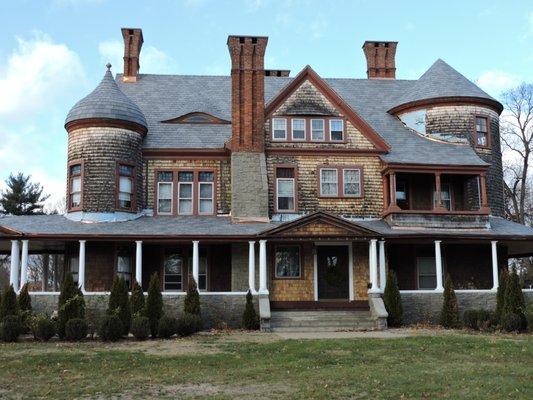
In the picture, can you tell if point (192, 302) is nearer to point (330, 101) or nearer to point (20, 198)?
point (330, 101)

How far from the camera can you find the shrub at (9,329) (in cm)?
1720

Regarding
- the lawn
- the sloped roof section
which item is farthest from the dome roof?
the sloped roof section

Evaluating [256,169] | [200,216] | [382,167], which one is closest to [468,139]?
[382,167]

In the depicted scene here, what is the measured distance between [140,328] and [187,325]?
1.58 m

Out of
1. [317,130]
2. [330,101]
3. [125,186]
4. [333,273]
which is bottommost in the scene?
[333,273]

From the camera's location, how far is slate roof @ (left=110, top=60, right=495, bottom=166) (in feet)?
87.4

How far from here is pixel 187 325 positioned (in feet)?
61.6

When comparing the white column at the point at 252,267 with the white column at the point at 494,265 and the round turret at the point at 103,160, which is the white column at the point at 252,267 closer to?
the round turret at the point at 103,160

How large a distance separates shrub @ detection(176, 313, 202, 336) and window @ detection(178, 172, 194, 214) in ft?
24.2

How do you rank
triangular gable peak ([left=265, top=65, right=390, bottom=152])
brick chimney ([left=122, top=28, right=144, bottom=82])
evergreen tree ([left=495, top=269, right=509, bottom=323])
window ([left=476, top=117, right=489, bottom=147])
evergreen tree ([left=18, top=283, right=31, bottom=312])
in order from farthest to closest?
brick chimney ([left=122, top=28, right=144, bottom=82]) → window ([left=476, top=117, right=489, bottom=147]) → triangular gable peak ([left=265, top=65, right=390, bottom=152]) → evergreen tree ([left=495, top=269, right=509, bottom=323]) → evergreen tree ([left=18, top=283, right=31, bottom=312])

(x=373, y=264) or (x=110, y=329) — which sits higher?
(x=373, y=264)

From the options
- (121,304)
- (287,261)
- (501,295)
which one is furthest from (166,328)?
(501,295)

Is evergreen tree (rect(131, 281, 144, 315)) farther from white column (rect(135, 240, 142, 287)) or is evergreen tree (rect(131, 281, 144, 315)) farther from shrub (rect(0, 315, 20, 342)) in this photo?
shrub (rect(0, 315, 20, 342))

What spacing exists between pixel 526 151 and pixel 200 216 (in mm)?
27843
